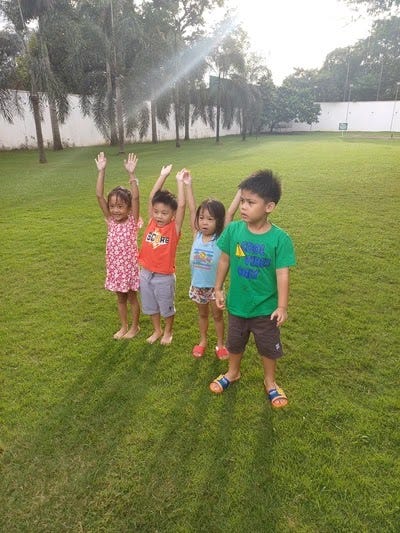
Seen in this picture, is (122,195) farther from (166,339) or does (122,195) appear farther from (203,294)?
(166,339)

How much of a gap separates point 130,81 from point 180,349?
19282 mm

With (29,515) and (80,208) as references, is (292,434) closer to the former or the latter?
(29,515)

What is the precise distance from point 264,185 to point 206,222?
2.22 ft

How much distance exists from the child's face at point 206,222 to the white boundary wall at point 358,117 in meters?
48.6

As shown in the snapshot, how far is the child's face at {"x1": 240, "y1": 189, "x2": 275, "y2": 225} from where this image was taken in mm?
2281

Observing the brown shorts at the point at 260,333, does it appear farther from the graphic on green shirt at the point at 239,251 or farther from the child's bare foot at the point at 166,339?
the child's bare foot at the point at 166,339

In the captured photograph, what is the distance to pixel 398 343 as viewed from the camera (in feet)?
11.0

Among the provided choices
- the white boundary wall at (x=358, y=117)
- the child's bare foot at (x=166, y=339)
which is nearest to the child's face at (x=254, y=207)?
the child's bare foot at (x=166, y=339)

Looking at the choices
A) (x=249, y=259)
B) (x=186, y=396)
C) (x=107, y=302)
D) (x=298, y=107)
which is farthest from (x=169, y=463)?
(x=298, y=107)

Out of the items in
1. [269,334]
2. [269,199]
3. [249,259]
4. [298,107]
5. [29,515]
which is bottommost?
[29,515]

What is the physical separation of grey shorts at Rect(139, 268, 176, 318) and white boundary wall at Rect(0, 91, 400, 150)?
66.7 ft

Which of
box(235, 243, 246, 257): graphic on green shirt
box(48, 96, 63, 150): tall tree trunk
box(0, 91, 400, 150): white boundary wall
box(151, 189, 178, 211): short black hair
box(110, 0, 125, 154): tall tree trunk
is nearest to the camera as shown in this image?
box(235, 243, 246, 257): graphic on green shirt

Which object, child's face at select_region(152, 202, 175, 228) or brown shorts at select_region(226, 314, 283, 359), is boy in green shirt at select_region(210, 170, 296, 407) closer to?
brown shorts at select_region(226, 314, 283, 359)

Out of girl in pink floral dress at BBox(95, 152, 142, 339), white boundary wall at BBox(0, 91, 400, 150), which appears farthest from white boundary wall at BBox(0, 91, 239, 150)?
girl in pink floral dress at BBox(95, 152, 142, 339)
